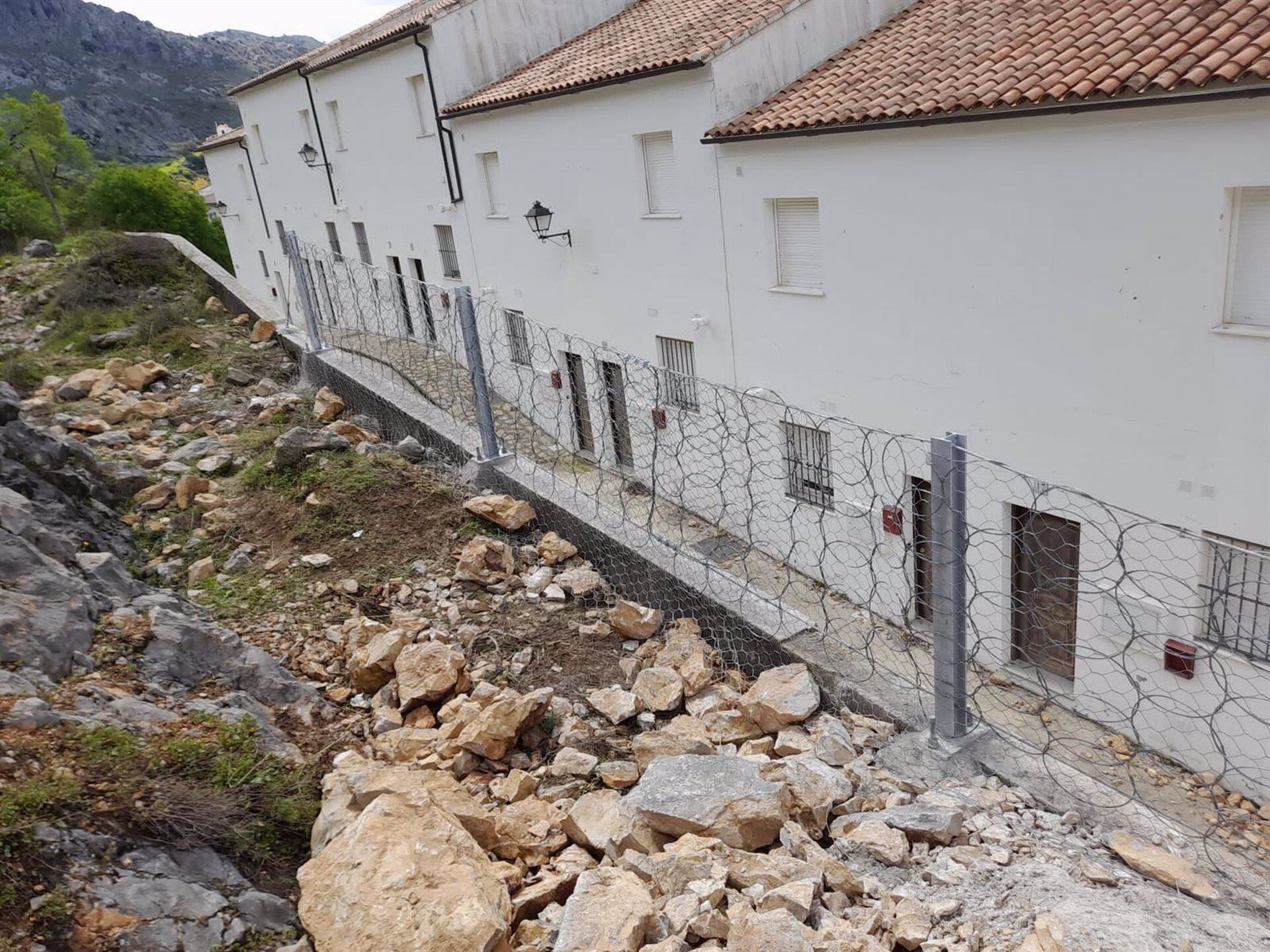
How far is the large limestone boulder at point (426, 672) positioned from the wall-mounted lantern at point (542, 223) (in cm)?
1014

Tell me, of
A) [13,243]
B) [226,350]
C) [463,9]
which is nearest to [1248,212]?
[226,350]

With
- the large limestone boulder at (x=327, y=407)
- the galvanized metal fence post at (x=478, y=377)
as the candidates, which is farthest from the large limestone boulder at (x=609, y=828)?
the large limestone boulder at (x=327, y=407)

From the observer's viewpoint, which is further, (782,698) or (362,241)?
(362,241)

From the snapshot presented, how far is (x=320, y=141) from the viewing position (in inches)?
875

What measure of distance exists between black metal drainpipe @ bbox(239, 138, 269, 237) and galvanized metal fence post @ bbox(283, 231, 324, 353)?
21323 millimetres

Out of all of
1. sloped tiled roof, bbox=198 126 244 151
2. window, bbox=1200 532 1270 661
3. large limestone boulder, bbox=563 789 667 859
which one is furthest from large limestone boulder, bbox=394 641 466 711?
sloped tiled roof, bbox=198 126 244 151

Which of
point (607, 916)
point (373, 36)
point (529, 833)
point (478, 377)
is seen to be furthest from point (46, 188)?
point (607, 916)

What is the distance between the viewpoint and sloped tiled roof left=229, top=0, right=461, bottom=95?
15781mm

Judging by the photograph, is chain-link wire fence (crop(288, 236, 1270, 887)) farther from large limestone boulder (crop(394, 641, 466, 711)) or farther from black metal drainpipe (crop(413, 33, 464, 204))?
black metal drainpipe (crop(413, 33, 464, 204))

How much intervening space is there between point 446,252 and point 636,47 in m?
6.91

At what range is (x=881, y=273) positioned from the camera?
9367mm

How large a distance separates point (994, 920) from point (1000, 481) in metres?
6.30

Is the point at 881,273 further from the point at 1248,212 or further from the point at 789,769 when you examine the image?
the point at 789,769

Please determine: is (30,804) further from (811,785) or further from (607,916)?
(811,785)
